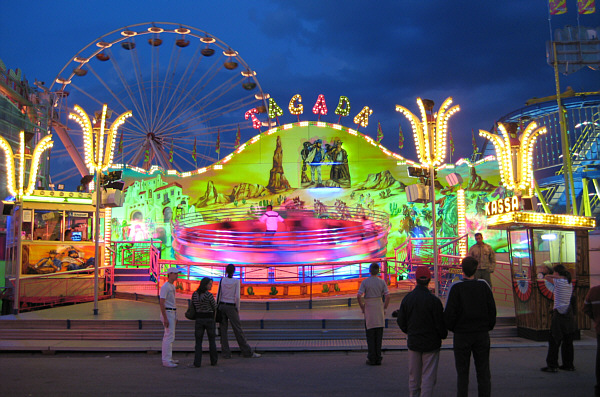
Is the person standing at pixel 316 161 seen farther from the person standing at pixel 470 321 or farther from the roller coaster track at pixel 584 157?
the person standing at pixel 470 321

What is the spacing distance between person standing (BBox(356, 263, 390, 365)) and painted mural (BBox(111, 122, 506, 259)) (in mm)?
16725

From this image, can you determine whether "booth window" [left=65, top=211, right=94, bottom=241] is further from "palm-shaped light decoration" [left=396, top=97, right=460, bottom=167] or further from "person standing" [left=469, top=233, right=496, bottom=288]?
"person standing" [left=469, top=233, right=496, bottom=288]

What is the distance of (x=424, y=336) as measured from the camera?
6031 mm

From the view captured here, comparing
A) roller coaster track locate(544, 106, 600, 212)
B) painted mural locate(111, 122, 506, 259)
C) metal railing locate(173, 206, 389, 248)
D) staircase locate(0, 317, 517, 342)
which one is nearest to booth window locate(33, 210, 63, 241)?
metal railing locate(173, 206, 389, 248)

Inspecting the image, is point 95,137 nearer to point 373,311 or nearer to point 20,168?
point 20,168

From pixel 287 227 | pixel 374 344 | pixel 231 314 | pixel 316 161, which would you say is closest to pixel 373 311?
pixel 374 344

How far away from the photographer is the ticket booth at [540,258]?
11.0 m

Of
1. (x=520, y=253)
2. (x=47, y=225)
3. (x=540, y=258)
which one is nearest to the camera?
(x=540, y=258)

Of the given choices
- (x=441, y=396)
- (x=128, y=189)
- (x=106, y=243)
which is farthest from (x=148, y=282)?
(x=441, y=396)

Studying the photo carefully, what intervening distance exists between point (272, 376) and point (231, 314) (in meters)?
1.92

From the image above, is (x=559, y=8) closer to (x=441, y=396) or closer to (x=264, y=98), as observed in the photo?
(x=264, y=98)

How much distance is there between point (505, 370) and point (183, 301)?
9.46 metres

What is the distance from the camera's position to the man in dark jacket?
6.00 m

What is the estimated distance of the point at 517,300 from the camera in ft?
38.2
